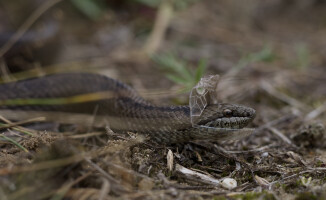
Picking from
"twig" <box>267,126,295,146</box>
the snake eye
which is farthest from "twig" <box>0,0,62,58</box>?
"twig" <box>267,126,295,146</box>

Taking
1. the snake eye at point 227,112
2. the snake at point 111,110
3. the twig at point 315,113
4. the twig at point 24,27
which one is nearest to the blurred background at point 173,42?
the twig at point 24,27

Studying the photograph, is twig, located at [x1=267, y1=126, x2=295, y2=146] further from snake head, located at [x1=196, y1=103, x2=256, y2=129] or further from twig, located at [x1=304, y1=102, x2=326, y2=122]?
snake head, located at [x1=196, y1=103, x2=256, y2=129]

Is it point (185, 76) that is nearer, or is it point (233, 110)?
point (233, 110)

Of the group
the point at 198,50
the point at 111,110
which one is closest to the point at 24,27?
the point at 111,110

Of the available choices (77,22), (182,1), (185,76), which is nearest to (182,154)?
(185,76)

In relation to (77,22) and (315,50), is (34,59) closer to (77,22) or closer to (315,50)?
(77,22)

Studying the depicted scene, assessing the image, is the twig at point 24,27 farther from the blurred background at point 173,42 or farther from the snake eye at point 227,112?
the snake eye at point 227,112

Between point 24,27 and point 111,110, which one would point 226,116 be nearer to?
point 111,110
